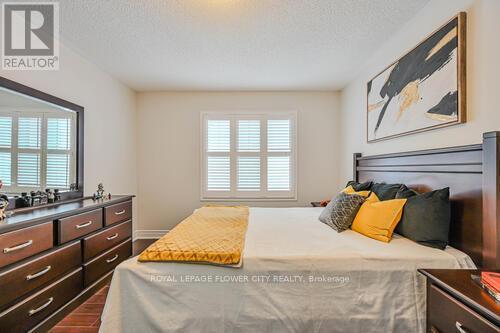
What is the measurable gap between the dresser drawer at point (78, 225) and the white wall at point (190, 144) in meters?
1.79

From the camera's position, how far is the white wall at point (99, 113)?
2.52 meters

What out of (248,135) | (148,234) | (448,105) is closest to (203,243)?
(448,105)

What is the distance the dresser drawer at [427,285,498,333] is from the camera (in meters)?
1.01

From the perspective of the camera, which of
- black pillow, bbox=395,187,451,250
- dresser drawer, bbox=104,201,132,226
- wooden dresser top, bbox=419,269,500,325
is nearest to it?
wooden dresser top, bbox=419,269,500,325

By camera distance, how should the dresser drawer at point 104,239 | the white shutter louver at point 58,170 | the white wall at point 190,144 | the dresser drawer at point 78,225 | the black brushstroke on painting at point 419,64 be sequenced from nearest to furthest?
the black brushstroke on painting at point 419,64, the dresser drawer at point 78,225, the dresser drawer at point 104,239, the white shutter louver at point 58,170, the white wall at point 190,144

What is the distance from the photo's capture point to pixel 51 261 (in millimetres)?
1835

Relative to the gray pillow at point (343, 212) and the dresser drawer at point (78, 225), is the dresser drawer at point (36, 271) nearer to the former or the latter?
the dresser drawer at point (78, 225)

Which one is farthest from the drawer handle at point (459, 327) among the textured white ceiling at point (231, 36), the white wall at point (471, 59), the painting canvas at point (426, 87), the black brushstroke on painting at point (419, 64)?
the textured white ceiling at point (231, 36)

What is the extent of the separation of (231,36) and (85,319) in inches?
111

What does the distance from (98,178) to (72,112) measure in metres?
0.89

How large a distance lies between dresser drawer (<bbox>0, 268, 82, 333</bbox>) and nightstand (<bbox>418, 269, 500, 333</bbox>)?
2471 millimetres

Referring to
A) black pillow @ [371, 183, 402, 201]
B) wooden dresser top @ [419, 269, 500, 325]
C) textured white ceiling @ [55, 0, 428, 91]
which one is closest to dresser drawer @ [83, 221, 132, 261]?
textured white ceiling @ [55, 0, 428, 91]

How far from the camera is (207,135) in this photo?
13.7ft

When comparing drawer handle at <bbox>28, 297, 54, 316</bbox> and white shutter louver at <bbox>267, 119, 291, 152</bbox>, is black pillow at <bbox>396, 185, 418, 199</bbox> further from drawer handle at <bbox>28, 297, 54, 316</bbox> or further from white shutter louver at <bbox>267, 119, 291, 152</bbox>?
drawer handle at <bbox>28, 297, 54, 316</bbox>
